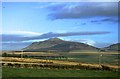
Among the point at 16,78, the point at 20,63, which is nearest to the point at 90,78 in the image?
the point at 16,78

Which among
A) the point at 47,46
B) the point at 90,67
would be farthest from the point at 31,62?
the point at 47,46

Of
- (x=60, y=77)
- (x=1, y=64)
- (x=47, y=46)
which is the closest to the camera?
(x=60, y=77)

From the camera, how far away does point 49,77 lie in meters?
22.8

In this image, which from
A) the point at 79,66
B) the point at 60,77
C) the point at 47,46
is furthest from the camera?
the point at 47,46

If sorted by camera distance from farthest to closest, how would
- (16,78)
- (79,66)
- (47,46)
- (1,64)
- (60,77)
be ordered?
(47,46)
(79,66)
(1,64)
(60,77)
(16,78)

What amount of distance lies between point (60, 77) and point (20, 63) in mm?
9233

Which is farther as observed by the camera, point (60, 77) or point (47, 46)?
point (47, 46)

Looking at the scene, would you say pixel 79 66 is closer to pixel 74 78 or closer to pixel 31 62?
pixel 31 62

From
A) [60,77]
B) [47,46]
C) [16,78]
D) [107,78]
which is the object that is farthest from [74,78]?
[47,46]

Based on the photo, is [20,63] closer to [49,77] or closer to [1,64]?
[1,64]

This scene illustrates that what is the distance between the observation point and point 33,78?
22266mm

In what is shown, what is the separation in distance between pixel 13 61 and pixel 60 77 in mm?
10634

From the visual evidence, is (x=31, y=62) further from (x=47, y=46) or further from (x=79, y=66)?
(x=47, y=46)

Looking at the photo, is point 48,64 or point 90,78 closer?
point 90,78
